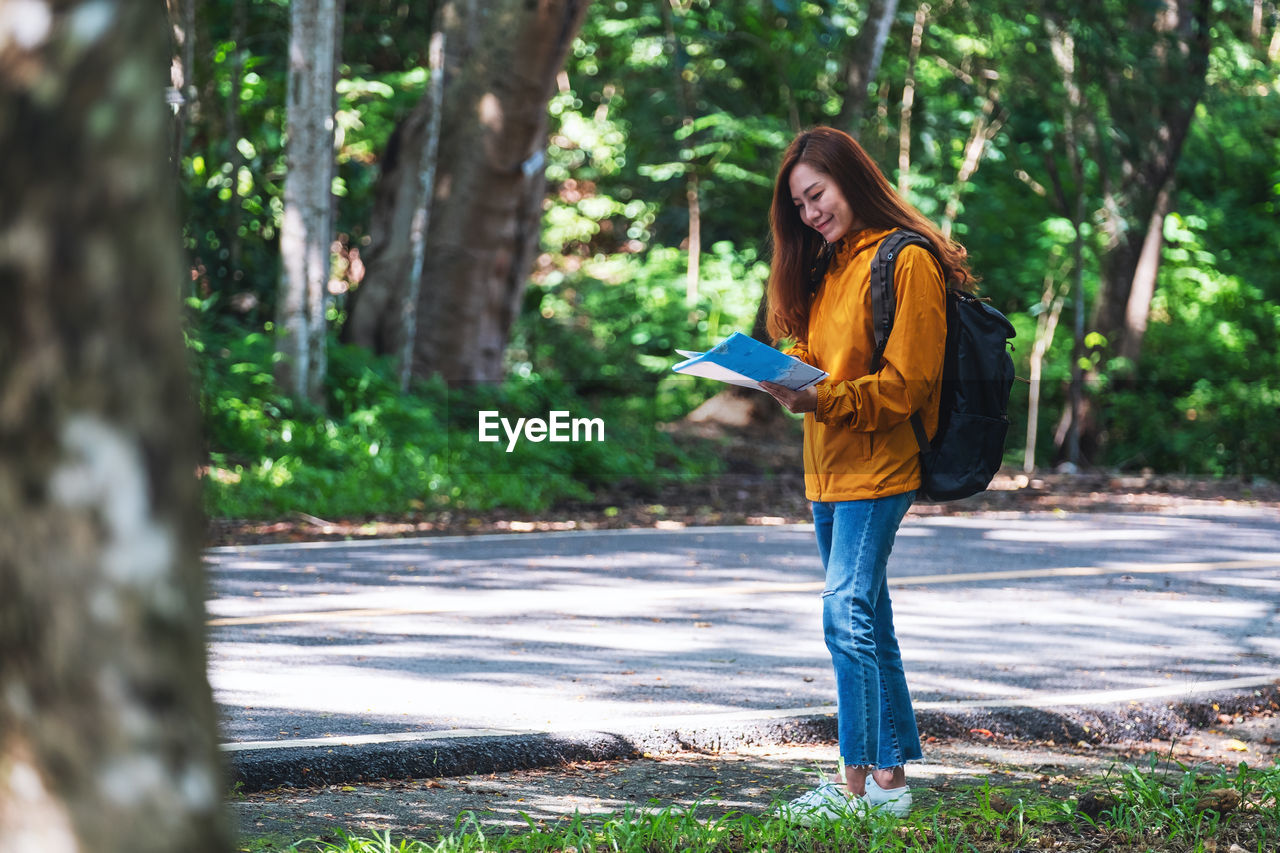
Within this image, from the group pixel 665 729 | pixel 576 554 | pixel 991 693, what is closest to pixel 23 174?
pixel 665 729

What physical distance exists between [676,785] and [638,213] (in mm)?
22873

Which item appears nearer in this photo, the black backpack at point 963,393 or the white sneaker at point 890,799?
the black backpack at point 963,393

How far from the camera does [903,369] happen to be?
373cm

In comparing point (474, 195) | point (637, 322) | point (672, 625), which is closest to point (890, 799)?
point (672, 625)

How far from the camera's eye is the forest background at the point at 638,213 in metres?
14.1

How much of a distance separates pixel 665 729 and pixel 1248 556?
7166 millimetres

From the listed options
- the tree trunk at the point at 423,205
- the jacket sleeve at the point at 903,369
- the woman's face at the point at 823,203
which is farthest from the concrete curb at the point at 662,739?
the tree trunk at the point at 423,205

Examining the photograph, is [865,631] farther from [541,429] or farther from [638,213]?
[638,213]

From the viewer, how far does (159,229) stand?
1.23 metres

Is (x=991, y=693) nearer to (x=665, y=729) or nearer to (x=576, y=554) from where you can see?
(x=665, y=729)

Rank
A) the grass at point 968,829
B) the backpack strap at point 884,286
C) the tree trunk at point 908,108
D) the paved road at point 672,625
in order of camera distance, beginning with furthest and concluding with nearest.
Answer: the tree trunk at point 908,108 → the paved road at point 672,625 → the backpack strap at point 884,286 → the grass at point 968,829

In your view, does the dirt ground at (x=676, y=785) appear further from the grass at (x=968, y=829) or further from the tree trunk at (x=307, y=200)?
the tree trunk at (x=307, y=200)

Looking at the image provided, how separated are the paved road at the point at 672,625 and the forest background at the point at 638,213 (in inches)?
83.5

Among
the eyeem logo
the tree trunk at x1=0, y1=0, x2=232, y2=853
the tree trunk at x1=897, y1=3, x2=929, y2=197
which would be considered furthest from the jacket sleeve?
the tree trunk at x1=897, y1=3, x2=929, y2=197
